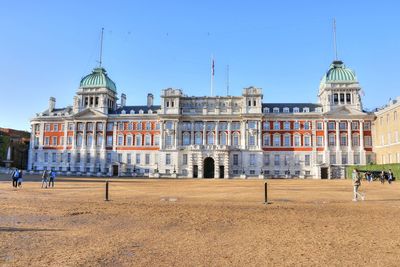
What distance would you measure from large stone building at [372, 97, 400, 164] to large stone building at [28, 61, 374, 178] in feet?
7.58

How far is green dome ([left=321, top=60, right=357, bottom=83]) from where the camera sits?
77.9m

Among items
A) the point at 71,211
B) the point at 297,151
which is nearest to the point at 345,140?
the point at 297,151

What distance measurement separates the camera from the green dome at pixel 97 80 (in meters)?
85.0

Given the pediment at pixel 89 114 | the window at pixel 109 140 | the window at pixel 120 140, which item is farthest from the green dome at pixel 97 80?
the window at pixel 120 140

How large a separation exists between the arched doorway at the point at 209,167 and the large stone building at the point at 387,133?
3615 centimetres

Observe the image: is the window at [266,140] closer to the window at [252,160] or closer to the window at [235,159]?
the window at [252,160]

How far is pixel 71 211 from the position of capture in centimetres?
1741

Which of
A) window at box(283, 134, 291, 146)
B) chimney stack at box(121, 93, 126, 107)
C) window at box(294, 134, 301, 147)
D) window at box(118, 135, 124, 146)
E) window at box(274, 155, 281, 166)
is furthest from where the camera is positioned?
chimney stack at box(121, 93, 126, 107)

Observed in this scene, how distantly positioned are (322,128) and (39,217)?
7080 centimetres

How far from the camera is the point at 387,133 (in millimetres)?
67250

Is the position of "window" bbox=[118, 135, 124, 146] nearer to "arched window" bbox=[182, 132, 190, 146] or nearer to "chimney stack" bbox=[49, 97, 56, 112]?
"arched window" bbox=[182, 132, 190, 146]

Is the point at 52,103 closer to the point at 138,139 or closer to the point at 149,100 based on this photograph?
the point at 149,100

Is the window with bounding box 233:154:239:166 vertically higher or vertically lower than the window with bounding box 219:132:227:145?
lower

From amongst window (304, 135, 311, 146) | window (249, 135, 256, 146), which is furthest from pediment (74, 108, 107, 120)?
window (304, 135, 311, 146)
